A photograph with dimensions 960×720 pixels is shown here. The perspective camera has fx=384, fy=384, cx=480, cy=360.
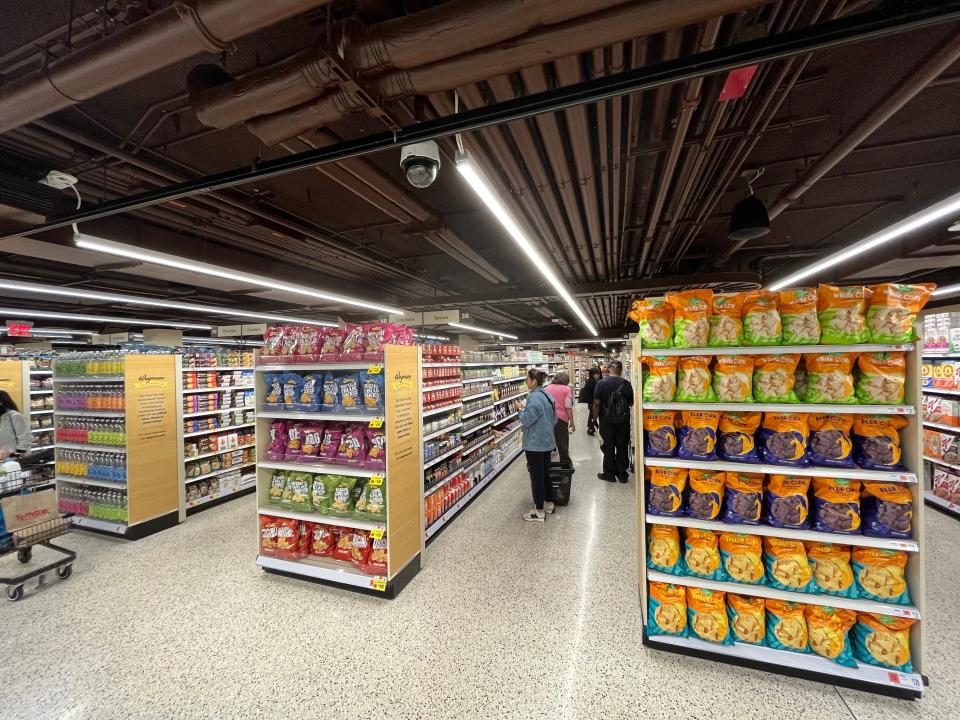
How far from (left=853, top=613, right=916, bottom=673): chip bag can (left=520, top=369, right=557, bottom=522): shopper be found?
2867mm

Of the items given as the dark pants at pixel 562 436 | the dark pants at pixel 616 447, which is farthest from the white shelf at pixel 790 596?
the dark pants at pixel 616 447

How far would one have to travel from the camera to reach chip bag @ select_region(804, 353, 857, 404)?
2.29m

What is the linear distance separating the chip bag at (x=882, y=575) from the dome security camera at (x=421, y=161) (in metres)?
3.50

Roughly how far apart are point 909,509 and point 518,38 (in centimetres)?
327

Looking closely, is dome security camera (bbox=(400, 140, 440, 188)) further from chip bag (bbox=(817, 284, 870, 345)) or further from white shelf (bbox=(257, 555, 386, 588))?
white shelf (bbox=(257, 555, 386, 588))

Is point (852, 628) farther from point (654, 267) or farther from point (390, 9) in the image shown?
point (654, 267)

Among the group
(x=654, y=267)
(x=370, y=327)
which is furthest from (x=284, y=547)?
(x=654, y=267)

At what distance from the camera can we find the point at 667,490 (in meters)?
2.60

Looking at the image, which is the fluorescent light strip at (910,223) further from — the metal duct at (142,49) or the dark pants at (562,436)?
the metal duct at (142,49)

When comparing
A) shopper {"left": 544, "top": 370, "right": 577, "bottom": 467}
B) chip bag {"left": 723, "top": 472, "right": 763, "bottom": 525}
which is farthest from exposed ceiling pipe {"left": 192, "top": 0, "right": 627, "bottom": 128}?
shopper {"left": 544, "top": 370, "right": 577, "bottom": 467}

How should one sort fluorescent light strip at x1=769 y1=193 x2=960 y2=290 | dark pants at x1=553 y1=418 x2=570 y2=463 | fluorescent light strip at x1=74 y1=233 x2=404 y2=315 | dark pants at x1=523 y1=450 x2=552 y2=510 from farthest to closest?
dark pants at x1=553 y1=418 x2=570 y2=463 < dark pants at x1=523 y1=450 x2=552 y2=510 < fluorescent light strip at x1=74 y1=233 x2=404 y2=315 < fluorescent light strip at x1=769 y1=193 x2=960 y2=290

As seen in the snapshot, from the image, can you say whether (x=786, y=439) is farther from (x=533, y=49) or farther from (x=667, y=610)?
(x=533, y=49)

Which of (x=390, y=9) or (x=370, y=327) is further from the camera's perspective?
(x=370, y=327)

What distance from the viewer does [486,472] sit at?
6.43m
